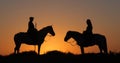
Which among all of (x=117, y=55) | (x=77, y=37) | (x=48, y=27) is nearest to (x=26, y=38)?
(x=48, y=27)

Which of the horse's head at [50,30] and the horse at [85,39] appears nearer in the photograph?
the horse at [85,39]

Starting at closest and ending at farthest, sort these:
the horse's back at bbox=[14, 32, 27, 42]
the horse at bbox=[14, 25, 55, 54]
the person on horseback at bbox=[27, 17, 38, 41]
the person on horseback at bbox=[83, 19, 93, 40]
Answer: the person on horseback at bbox=[83, 19, 93, 40] → the person on horseback at bbox=[27, 17, 38, 41] → the horse at bbox=[14, 25, 55, 54] → the horse's back at bbox=[14, 32, 27, 42]

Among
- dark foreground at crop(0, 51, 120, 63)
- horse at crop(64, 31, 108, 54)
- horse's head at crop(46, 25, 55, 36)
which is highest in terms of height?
horse's head at crop(46, 25, 55, 36)

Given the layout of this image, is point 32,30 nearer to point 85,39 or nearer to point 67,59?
point 85,39

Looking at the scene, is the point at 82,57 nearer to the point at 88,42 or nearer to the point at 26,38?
the point at 88,42

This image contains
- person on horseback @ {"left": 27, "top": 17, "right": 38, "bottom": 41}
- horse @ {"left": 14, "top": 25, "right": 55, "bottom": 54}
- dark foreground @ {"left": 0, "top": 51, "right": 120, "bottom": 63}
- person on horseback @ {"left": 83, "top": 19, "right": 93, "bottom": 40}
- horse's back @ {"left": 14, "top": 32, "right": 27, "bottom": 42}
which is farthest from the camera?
horse's back @ {"left": 14, "top": 32, "right": 27, "bottom": 42}

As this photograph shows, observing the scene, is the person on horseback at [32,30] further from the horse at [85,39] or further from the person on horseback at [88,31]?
the person on horseback at [88,31]

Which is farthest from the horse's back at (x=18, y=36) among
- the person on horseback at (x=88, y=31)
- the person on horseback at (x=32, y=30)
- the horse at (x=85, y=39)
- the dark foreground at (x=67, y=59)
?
the dark foreground at (x=67, y=59)

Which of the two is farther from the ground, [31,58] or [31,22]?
[31,22]

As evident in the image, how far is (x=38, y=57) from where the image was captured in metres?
23.5

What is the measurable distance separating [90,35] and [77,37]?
101 centimetres

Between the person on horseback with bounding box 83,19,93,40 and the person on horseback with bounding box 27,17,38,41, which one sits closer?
the person on horseback with bounding box 83,19,93,40

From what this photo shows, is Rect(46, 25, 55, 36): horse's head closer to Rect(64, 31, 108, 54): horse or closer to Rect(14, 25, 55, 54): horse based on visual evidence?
Rect(14, 25, 55, 54): horse

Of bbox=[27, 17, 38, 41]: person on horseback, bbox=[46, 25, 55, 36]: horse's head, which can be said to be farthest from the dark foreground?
bbox=[46, 25, 55, 36]: horse's head
